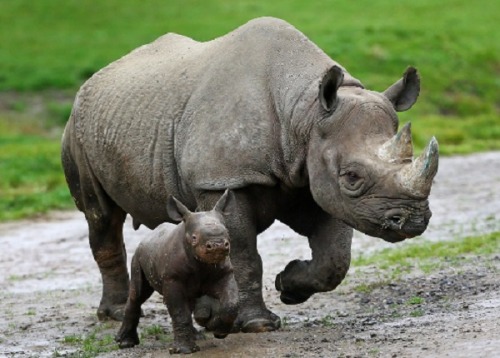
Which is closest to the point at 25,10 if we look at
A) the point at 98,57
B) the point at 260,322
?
the point at 98,57

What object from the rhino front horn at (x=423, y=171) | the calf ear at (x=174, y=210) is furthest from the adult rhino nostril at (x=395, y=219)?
the calf ear at (x=174, y=210)

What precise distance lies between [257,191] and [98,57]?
20.1 meters

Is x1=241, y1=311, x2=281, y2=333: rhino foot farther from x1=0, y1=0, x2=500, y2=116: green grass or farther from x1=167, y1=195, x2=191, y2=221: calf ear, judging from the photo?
x1=0, y1=0, x2=500, y2=116: green grass

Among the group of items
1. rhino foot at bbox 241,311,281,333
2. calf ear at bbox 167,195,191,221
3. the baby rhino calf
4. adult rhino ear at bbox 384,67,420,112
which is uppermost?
adult rhino ear at bbox 384,67,420,112

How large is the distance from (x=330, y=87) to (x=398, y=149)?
743mm

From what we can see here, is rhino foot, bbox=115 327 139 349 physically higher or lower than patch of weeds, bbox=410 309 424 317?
lower

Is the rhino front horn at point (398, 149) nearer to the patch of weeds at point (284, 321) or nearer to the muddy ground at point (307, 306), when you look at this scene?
the muddy ground at point (307, 306)

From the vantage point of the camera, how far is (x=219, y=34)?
30.1 m

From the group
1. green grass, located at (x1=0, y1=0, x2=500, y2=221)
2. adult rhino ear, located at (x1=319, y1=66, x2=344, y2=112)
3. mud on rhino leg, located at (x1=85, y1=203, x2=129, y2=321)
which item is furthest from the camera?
green grass, located at (x1=0, y1=0, x2=500, y2=221)

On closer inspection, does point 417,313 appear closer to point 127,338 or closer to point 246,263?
point 246,263

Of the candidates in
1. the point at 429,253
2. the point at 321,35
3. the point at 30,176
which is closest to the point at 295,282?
the point at 429,253

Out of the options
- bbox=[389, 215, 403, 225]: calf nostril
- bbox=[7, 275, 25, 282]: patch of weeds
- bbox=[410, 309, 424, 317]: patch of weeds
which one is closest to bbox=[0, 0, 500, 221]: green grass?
bbox=[7, 275, 25, 282]: patch of weeds

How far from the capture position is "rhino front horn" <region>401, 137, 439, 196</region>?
25.9 feet

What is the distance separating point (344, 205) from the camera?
27.9 feet
